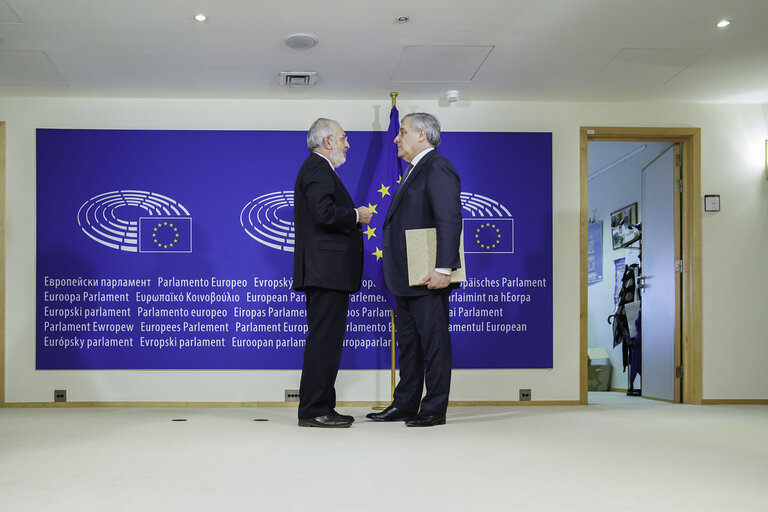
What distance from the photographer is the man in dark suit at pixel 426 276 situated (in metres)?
3.80

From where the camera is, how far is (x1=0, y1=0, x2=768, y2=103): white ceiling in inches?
156

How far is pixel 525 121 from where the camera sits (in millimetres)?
5652

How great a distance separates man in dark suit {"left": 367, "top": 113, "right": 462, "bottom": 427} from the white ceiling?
2.43ft

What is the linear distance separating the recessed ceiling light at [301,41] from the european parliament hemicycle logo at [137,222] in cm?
166

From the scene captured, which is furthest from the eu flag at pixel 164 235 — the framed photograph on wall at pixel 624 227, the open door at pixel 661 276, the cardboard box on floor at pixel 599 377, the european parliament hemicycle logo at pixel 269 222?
the cardboard box on floor at pixel 599 377

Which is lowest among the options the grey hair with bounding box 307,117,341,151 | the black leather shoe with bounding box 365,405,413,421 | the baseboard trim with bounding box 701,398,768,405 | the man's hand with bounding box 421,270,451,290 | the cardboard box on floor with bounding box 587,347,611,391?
the cardboard box on floor with bounding box 587,347,611,391

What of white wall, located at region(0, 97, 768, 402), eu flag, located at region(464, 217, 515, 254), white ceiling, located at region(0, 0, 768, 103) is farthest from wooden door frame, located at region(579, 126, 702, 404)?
eu flag, located at region(464, 217, 515, 254)

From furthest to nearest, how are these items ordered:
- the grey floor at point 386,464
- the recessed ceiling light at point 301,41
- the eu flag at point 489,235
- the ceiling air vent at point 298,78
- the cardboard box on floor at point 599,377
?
the cardboard box on floor at point 599,377, the eu flag at point 489,235, the ceiling air vent at point 298,78, the recessed ceiling light at point 301,41, the grey floor at point 386,464

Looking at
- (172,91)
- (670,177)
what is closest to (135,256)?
(172,91)

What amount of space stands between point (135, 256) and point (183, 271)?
0.37 meters

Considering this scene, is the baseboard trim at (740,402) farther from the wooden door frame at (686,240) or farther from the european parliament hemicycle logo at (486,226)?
the european parliament hemicycle logo at (486,226)

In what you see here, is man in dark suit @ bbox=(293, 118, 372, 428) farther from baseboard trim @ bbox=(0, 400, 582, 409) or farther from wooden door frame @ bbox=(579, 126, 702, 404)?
wooden door frame @ bbox=(579, 126, 702, 404)

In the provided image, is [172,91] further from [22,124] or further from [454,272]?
[454,272]

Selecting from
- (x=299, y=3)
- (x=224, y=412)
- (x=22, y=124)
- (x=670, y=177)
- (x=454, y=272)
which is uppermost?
(x=299, y=3)
